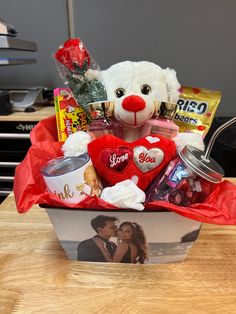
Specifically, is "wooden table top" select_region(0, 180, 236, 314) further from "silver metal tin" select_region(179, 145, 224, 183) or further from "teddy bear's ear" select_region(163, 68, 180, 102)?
"teddy bear's ear" select_region(163, 68, 180, 102)

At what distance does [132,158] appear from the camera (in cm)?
49

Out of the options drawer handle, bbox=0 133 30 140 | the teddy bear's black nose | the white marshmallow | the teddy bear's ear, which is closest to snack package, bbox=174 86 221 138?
the teddy bear's ear

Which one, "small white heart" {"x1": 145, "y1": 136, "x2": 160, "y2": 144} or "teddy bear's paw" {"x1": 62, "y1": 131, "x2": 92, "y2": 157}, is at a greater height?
"small white heart" {"x1": 145, "y1": 136, "x2": 160, "y2": 144}

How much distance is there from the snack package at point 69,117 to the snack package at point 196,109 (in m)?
0.20

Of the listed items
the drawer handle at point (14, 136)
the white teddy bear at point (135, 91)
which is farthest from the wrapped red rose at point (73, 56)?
the drawer handle at point (14, 136)

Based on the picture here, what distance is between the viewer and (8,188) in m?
1.35

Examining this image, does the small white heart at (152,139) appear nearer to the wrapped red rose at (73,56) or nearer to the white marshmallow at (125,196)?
the white marshmallow at (125,196)

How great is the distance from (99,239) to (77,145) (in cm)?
17

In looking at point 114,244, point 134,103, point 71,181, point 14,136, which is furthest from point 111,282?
point 14,136

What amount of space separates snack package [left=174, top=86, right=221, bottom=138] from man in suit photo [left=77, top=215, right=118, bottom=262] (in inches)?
11.8

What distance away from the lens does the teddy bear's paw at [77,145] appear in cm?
52

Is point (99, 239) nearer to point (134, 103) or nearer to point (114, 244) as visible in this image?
point (114, 244)

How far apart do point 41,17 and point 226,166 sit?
1214 millimetres

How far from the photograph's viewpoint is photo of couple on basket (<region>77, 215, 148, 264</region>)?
0.43m
